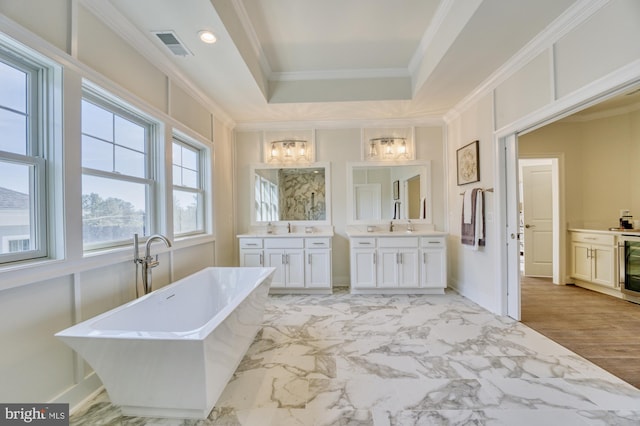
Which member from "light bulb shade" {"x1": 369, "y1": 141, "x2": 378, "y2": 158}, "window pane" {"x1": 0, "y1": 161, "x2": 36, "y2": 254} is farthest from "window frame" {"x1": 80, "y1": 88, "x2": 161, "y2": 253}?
"light bulb shade" {"x1": 369, "y1": 141, "x2": 378, "y2": 158}

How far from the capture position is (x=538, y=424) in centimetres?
143

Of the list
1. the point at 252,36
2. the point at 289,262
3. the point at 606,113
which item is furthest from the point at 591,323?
the point at 252,36

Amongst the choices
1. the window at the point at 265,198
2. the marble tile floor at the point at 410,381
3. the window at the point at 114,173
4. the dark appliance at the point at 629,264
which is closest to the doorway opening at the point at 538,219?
the dark appliance at the point at 629,264

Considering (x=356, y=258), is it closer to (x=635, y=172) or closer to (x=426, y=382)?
(x=426, y=382)

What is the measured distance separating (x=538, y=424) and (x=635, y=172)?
168 inches

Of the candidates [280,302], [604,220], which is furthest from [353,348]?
[604,220]

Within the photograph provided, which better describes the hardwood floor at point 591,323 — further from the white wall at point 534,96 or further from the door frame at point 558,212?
the white wall at point 534,96

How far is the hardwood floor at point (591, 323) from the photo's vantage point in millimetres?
2039

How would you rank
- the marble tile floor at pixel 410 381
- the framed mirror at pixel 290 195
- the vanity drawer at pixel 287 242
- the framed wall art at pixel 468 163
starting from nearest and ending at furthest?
the marble tile floor at pixel 410 381 < the framed wall art at pixel 468 163 < the vanity drawer at pixel 287 242 < the framed mirror at pixel 290 195

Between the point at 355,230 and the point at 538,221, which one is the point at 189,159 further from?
the point at 538,221

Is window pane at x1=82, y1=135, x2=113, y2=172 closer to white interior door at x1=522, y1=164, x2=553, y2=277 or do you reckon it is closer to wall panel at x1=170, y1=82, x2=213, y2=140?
wall panel at x1=170, y1=82, x2=213, y2=140

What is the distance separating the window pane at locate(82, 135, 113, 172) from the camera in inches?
70.6

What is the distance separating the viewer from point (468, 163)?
3.40 metres

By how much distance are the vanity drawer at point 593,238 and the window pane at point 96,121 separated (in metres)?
5.66
